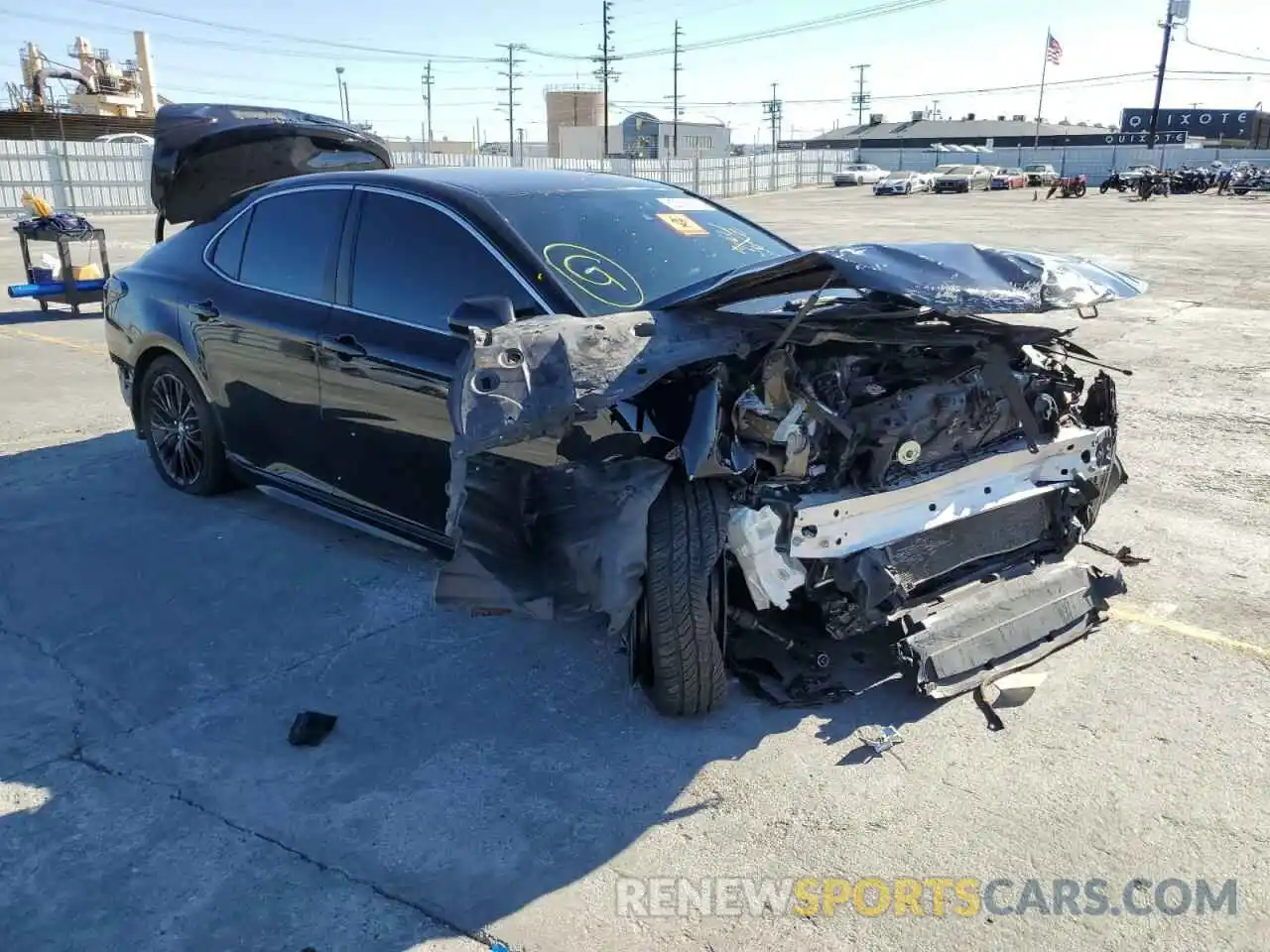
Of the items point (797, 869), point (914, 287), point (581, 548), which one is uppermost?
point (914, 287)

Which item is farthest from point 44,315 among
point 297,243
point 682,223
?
point 682,223

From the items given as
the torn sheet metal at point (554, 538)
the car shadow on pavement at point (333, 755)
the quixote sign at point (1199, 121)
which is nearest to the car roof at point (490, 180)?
the torn sheet metal at point (554, 538)

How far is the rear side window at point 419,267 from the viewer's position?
3760 mm

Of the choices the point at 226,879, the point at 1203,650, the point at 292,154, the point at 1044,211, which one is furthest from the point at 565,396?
the point at 1044,211

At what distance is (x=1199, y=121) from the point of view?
9338cm

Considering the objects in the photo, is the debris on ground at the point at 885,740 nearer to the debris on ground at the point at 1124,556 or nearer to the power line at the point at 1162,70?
the debris on ground at the point at 1124,556

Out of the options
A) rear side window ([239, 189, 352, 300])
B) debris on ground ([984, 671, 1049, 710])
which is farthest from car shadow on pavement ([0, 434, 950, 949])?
rear side window ([239, 189, 352, 300])

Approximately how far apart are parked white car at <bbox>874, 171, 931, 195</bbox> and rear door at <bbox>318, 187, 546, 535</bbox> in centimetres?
4682

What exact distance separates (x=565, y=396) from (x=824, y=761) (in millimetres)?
1390

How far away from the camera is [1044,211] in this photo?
3300 cm

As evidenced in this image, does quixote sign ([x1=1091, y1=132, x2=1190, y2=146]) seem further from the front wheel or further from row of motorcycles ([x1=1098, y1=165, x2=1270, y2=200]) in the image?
the front wheel

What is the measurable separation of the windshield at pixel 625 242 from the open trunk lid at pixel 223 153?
9.49 ft

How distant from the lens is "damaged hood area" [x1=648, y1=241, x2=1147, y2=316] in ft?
9.39

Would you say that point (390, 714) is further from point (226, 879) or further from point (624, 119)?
point (624, 119)
